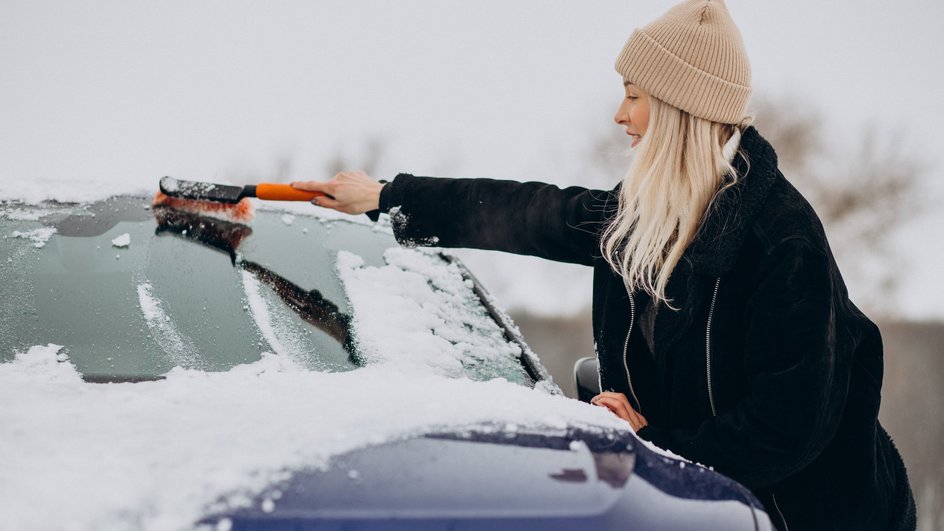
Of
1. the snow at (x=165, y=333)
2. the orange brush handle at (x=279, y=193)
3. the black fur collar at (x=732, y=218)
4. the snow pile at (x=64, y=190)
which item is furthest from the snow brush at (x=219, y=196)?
the black fur collar at (x=732, y=218)

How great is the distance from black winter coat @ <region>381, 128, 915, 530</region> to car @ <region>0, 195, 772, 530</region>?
34cm

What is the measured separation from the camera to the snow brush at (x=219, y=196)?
2.28 meters

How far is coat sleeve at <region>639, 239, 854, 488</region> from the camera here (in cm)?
156

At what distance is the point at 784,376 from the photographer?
156 cm

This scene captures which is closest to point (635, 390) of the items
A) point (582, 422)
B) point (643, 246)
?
point (643, 246)

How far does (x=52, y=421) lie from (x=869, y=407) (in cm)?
151

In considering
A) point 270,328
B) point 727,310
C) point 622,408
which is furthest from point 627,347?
point 270,328

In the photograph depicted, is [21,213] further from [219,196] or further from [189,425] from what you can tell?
[189,425]

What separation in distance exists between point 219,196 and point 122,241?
327 mm

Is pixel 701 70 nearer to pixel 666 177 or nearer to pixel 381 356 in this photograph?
pixel 666 177

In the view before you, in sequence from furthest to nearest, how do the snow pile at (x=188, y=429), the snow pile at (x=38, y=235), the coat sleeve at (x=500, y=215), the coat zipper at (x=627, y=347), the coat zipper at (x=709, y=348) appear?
the coat sleeve at (x=500, y=215), the snow pile at (x=38, y=235), the coat zipper at (x=627, y=347), the coat zipper at (x=709, y=348), the snow pile at (x=188, y=429)

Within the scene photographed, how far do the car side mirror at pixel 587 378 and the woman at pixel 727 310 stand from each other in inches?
6.5

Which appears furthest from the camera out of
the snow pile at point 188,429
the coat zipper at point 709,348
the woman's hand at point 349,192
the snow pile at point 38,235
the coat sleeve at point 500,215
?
the woman's hand at point 349,192

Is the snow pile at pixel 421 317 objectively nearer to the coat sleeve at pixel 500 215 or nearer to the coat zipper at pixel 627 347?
the coat sleeve at pixel 500 215
